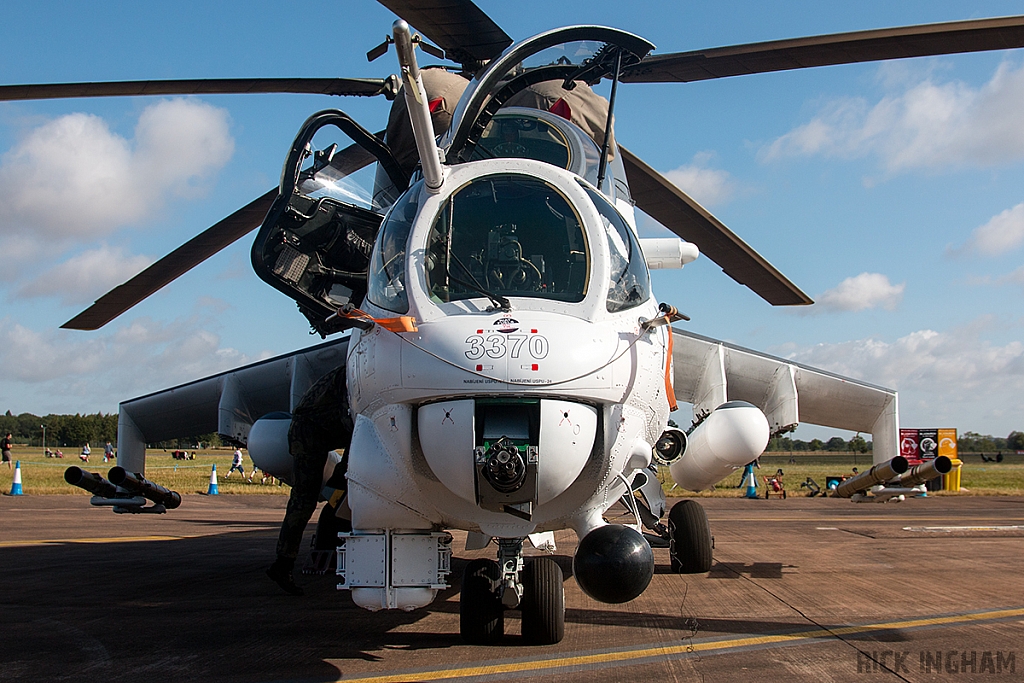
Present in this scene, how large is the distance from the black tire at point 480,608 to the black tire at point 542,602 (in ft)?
0.57

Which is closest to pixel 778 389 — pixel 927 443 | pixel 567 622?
pixel 927 443

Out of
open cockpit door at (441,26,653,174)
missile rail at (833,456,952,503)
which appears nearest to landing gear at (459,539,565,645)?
open cockpit door at (441,26,653,174)

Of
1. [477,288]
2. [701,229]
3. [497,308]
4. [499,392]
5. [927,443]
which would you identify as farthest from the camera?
[927,443]

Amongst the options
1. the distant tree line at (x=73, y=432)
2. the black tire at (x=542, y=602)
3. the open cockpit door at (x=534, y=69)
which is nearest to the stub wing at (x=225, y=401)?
the open cockpit door at (x=534, y=69)

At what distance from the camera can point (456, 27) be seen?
732 cm

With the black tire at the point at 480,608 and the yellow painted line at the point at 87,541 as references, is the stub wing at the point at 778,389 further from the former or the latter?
the yellow painted line at the point at 87,541

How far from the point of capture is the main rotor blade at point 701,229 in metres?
8.40

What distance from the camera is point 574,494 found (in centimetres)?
448

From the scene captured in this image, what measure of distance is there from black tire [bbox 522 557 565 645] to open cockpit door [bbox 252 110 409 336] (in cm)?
245

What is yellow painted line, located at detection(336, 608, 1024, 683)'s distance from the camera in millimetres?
4395

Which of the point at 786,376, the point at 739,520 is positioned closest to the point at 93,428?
the point at 739,520

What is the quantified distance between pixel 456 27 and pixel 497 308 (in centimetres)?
411

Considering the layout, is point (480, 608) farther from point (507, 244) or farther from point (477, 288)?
point (507, 244)

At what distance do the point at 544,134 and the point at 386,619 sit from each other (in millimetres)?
3995
